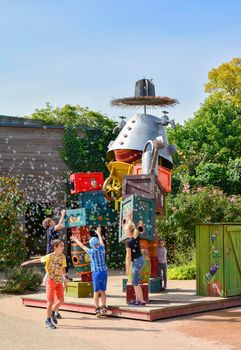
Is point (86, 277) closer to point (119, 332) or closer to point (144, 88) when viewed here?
point (119, 332)

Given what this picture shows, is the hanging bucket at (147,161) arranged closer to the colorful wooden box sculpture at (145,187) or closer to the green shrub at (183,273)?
the colorful wooden box sculpture at (145,187)

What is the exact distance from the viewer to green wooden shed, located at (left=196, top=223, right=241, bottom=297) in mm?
12172

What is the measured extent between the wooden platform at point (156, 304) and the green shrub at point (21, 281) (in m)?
1.71

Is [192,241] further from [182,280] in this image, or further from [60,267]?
[60,267]

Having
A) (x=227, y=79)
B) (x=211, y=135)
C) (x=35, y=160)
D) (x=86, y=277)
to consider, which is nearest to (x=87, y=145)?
(x=35, y=160)

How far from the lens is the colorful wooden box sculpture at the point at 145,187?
12.0 metres

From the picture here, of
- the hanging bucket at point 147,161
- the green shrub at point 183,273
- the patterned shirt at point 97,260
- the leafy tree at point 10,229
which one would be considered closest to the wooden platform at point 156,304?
the patterned shirt at point 97,260

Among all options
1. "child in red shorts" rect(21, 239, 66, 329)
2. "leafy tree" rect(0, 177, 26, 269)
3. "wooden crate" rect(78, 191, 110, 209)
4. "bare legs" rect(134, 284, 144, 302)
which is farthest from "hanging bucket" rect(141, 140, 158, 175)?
"leafy tree" rect(0, 177, 26, 269)

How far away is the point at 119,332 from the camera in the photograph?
9.34m

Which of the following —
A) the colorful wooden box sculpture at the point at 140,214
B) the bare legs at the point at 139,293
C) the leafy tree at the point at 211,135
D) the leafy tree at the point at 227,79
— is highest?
the leafy tree at the point at 227,79

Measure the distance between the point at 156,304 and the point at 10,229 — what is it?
5305mm

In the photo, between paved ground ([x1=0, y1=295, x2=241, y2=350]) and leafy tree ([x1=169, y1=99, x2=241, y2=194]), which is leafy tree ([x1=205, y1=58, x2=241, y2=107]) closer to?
leafy tree ([x1=169, y1=99, x2=241, y2=194])

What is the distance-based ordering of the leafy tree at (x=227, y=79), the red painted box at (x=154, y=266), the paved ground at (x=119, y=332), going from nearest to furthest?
the paved ground at (x=119, y=332) < the red painted box at (x=154, y=266) < the leafy tree at (x=227, y=79)

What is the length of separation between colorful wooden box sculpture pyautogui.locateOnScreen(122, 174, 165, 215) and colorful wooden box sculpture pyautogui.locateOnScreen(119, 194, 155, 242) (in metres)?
0.22
